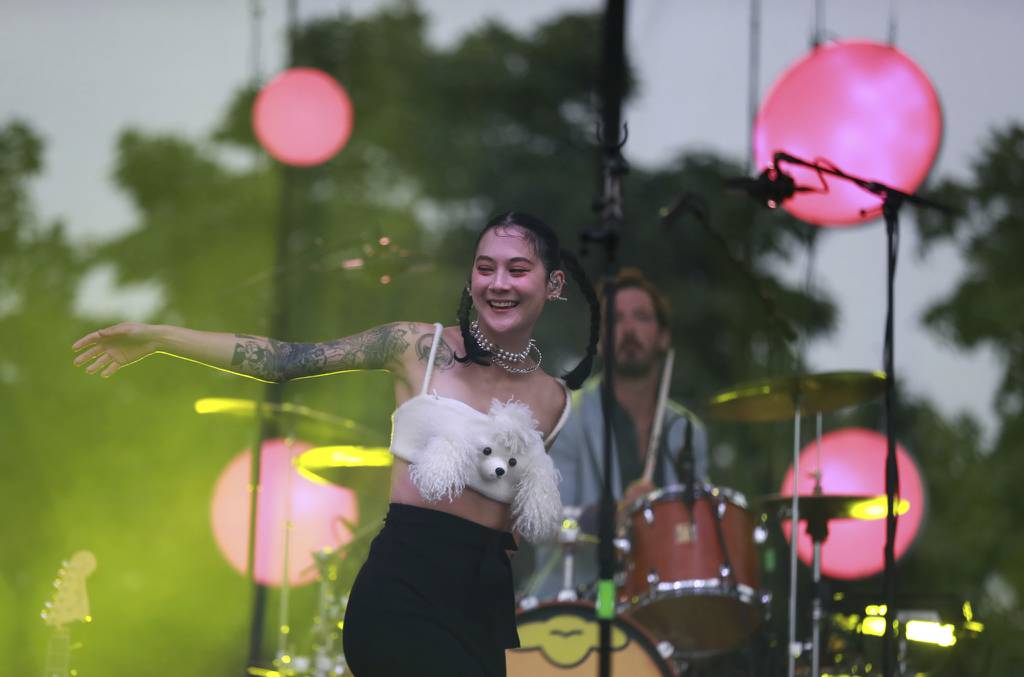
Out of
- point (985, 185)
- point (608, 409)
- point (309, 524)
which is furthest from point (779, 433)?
point (608, 409)

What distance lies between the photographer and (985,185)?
9875mm

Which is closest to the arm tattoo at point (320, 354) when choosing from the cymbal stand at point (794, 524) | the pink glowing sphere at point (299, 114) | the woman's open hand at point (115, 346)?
the woman's open hand at point (115, 346)

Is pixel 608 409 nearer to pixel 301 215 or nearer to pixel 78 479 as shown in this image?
pixel 78 479

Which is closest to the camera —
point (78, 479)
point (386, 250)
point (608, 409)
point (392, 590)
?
point (392, 590)

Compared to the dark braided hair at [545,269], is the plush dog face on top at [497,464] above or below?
below

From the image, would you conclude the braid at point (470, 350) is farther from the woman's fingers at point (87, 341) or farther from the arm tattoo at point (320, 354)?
the woman's fingers at point (87, 341)

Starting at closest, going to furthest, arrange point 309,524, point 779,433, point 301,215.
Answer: point 309,524 → point 779,433 → point 301,215

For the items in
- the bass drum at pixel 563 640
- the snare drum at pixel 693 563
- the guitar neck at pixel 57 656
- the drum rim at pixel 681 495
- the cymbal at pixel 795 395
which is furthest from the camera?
the drum rim at pixel 681 495

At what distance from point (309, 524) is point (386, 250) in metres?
2.90

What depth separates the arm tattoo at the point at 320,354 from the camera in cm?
300

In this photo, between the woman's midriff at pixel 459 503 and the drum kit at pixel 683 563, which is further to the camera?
the drum kit at pixel 683 563

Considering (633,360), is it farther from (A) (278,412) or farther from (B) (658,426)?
(A) (278,412)

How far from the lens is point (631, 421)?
20.0 ft

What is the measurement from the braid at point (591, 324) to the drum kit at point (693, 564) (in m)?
1.81
